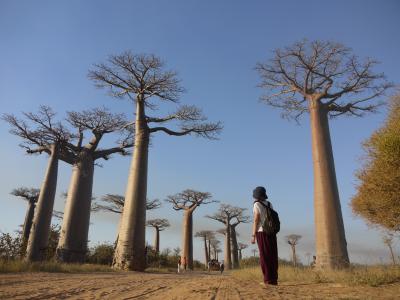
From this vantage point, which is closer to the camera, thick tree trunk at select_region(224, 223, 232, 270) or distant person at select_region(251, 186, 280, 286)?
distant person at select_region(251, 186, 280, 286)

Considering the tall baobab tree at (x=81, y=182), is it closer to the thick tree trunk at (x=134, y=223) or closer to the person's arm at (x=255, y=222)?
the thick tree trunk at (x=134, y=223)

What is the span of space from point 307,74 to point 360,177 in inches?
136

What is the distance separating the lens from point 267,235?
3744mm

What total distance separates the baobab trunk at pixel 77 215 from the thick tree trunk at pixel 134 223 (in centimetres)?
364

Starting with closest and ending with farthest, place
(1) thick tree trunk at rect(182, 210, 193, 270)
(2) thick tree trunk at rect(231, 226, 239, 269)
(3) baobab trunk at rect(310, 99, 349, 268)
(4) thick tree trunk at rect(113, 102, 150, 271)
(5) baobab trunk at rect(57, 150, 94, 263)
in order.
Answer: (3) baobab trunk at rect(310, 99, 349, 268), (4) thick tree trunk at rect(113, 102, 150, 271), (5) baobab trunk at rect(57, 150, 94, 263), (1) thick tree trunk at rect(182, 210, 193, 270), (2) thick tree trunk at rect(231, 226, 239, 269)

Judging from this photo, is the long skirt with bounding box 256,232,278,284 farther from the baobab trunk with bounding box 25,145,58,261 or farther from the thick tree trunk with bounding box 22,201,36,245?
the thick tree trunk with bounding box 22,201,36,245

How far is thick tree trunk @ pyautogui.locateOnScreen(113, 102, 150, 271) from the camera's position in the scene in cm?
1080

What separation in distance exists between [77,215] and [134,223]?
435cm

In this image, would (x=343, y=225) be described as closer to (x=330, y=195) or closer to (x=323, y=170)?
(x=330, y=195)

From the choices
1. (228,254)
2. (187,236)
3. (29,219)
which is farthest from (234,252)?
(29,219)

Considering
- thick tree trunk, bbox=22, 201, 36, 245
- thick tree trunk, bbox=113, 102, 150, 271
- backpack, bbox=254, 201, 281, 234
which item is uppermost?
thick tree trunk, bbox=22, 201, 36, 245

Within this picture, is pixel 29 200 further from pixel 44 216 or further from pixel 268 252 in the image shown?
pixel 268 252

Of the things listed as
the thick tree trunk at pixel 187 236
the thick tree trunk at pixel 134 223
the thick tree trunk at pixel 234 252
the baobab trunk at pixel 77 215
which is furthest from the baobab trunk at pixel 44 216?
the thick tree trunk at pixel 234 252

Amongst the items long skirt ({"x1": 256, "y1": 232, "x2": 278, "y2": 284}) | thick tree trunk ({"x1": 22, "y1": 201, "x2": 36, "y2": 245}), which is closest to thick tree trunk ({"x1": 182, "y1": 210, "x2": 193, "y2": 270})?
thick tree trunk ({"x1": 22, "y1": 201, "x2": 36, "y2": 245})
